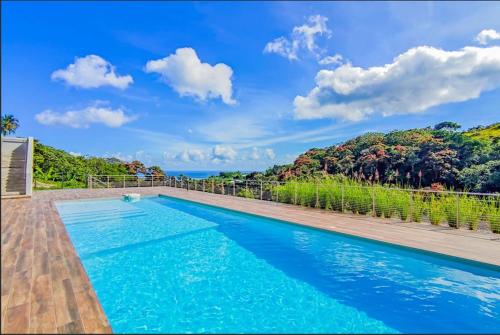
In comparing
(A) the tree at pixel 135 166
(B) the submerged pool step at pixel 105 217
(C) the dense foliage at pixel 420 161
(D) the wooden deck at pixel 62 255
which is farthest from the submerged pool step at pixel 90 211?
(A) the tree at pixel 135 166

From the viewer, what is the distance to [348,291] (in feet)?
11.8

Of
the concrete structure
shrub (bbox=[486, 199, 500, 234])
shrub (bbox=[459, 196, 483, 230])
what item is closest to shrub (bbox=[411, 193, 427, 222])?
shrub (bbox=[459, 196, 483, 230])

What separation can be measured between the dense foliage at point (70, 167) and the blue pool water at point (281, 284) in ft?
40.8

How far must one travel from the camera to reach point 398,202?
6750 mm

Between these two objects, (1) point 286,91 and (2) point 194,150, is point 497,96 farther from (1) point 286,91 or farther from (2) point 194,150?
(2) point 194,150

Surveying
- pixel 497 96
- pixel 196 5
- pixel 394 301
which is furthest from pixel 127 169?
pixel 497 96

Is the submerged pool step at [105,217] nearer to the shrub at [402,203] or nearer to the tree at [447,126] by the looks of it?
the shrub at [402,203]

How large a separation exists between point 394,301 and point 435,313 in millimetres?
415

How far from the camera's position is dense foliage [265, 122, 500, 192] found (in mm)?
10227

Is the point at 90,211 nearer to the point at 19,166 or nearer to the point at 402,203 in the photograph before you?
the point at 19,166

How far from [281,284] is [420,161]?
11.1 m

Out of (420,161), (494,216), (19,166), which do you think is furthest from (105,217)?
(420,161)

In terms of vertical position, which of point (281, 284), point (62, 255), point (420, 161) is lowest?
point (281, 284)

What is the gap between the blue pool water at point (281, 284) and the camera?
2906 millimetres
